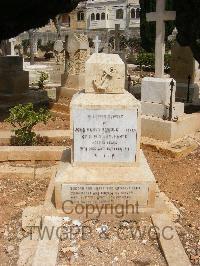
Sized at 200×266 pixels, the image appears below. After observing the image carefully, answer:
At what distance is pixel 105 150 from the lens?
4555mm

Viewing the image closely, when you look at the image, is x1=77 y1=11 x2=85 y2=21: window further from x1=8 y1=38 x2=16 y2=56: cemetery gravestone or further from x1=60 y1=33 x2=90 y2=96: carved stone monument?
x1=60 y1=33 x2=90 y2=96: carved stone monument

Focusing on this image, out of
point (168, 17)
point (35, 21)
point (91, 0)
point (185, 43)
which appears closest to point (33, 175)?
point (168, 17)

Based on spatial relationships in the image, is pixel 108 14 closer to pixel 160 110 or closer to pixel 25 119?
pixel 160 110

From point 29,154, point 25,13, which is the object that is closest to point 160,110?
point 29,154

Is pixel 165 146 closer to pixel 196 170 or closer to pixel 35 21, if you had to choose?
pixel 196 170

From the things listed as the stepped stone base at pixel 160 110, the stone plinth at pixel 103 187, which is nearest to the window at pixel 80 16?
the stepped stone base at pixel 160 110

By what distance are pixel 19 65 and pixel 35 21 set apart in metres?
2.37

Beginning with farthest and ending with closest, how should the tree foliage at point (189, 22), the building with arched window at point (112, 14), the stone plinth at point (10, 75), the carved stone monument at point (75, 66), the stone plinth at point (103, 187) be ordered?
1. the building with arched window at point (112, 14)
2. the stone plinth at point (10, 75)
3. the carved stone monument at point (75, 66)
4. the tree foliage at point (189, 22)
5. the stone plinth at point (103, 187)

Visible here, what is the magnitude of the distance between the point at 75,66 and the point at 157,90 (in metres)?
4.19

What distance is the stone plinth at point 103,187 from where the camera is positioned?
4.36m

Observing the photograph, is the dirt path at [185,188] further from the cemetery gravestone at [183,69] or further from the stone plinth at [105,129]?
the cemetery gravestone at [183,69]

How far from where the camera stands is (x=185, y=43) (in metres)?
10.3

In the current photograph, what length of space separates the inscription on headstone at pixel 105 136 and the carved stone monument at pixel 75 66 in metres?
7.06

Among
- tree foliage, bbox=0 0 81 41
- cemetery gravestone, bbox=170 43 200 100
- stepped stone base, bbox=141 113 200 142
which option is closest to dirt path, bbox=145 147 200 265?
stepped stone base, bbox=141 113 200 142
